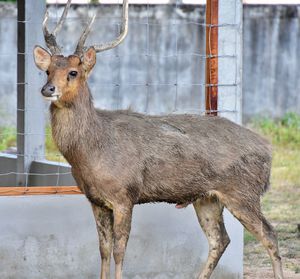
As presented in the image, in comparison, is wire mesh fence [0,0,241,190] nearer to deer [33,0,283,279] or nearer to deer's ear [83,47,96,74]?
deer [33,0,283,279]

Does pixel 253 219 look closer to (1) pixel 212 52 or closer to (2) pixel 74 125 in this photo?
(1) pixel 212 52

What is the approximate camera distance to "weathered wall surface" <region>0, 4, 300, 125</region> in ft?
61.1

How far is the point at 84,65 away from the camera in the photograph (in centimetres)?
825

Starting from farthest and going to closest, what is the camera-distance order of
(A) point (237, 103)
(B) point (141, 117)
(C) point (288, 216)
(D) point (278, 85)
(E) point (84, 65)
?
(D) point (278, 85) < (C) point (288, 216) < (A) point (237, 103) < (B) point (141, 117) < (E) point (84, 65)

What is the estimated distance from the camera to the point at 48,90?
7945 mm

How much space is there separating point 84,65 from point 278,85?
1134 centimetres

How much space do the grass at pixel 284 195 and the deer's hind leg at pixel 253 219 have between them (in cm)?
146

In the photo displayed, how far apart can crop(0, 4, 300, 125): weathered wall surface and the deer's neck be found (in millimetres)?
9946

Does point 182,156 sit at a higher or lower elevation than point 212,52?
lower

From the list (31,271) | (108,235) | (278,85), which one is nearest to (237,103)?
(108,235)

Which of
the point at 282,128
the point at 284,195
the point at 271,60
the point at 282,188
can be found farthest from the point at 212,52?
the point at 271,60

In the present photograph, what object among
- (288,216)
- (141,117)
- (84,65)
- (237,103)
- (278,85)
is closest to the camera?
(84,65)

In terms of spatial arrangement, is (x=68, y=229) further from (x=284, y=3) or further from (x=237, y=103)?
(x=284, y=3)

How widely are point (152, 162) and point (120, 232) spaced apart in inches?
24.9
